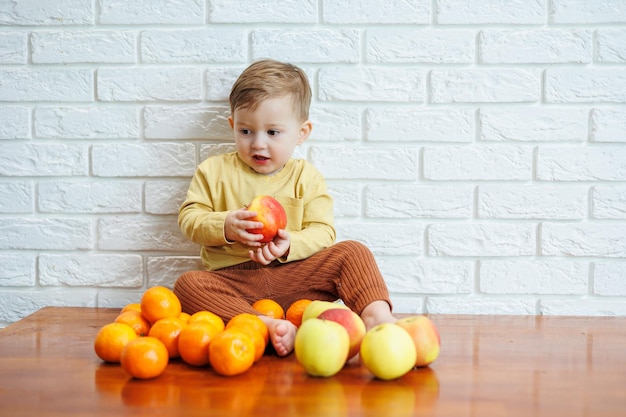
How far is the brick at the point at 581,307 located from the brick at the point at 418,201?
0.37 meters

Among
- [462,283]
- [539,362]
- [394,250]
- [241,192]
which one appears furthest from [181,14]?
[539,362]

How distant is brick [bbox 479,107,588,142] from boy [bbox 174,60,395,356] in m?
0.54

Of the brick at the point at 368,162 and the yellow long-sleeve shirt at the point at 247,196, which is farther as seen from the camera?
the brick at the point at 368,162

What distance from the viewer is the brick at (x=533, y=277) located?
200 cm

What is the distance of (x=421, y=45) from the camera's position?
1.98 metres

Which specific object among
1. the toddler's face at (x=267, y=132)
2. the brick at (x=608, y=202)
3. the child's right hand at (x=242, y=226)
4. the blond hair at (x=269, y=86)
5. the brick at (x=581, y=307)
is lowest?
the brick at (x=581, y=307)

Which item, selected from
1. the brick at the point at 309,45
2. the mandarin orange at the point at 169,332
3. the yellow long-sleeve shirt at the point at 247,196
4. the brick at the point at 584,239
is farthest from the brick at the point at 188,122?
the brick at the point at 584,239

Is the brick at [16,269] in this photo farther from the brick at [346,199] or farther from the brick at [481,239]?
the brick at [481,239]

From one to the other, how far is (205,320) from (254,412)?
39 cm

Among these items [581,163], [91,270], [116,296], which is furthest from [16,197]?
[581,163]

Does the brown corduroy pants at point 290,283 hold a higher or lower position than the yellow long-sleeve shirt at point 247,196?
lower

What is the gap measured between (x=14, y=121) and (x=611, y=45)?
185 centimetres

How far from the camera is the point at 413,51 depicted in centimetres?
198

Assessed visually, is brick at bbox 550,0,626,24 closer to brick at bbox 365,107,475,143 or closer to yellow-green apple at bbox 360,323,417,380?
brick at bbox 365,107,475,143
